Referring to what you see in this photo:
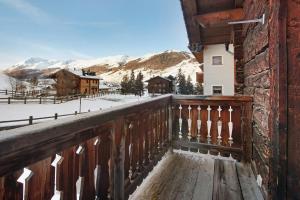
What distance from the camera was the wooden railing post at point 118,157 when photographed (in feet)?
4.96

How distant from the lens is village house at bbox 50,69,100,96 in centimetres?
3516

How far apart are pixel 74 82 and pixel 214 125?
40294mm

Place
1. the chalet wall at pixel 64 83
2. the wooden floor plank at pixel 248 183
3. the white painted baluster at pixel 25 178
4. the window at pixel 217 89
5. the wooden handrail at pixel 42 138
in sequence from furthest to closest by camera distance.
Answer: the chalet wall at pixel 64 83, the window at pixel 217 89, the wooden floor plank at pixel 248 183, the white painted baluster at pixel 25 178, the wooden handrail at pixel 42 138

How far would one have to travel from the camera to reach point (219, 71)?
36.9ft

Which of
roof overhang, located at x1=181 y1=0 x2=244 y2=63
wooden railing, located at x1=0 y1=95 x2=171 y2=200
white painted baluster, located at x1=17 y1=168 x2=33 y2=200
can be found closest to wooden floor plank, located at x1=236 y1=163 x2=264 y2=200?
wooden railing, located at x1=0 y1=95 x2=171 y2=200

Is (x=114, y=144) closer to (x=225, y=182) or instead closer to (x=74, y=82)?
(x=225, y=182)

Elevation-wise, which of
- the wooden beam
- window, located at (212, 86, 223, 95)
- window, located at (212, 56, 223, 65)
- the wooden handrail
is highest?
window, located at (212, 56, 223, 65)

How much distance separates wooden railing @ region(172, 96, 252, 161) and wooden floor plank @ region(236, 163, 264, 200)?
0.20m

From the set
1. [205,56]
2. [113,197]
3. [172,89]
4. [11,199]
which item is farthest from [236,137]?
[172,89]

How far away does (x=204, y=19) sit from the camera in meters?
3.61

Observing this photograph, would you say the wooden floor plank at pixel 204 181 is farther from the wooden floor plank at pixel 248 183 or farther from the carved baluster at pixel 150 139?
the carved baluster at pixel 150 139

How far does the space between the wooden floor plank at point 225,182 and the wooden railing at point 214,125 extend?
0.24m

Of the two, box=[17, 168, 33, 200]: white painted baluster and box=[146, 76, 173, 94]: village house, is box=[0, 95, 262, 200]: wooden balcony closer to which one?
box=[17, 168, 33, 200]: white painted baluster

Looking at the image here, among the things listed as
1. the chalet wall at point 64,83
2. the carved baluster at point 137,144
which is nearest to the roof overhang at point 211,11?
the carved baluster at point 137,144
